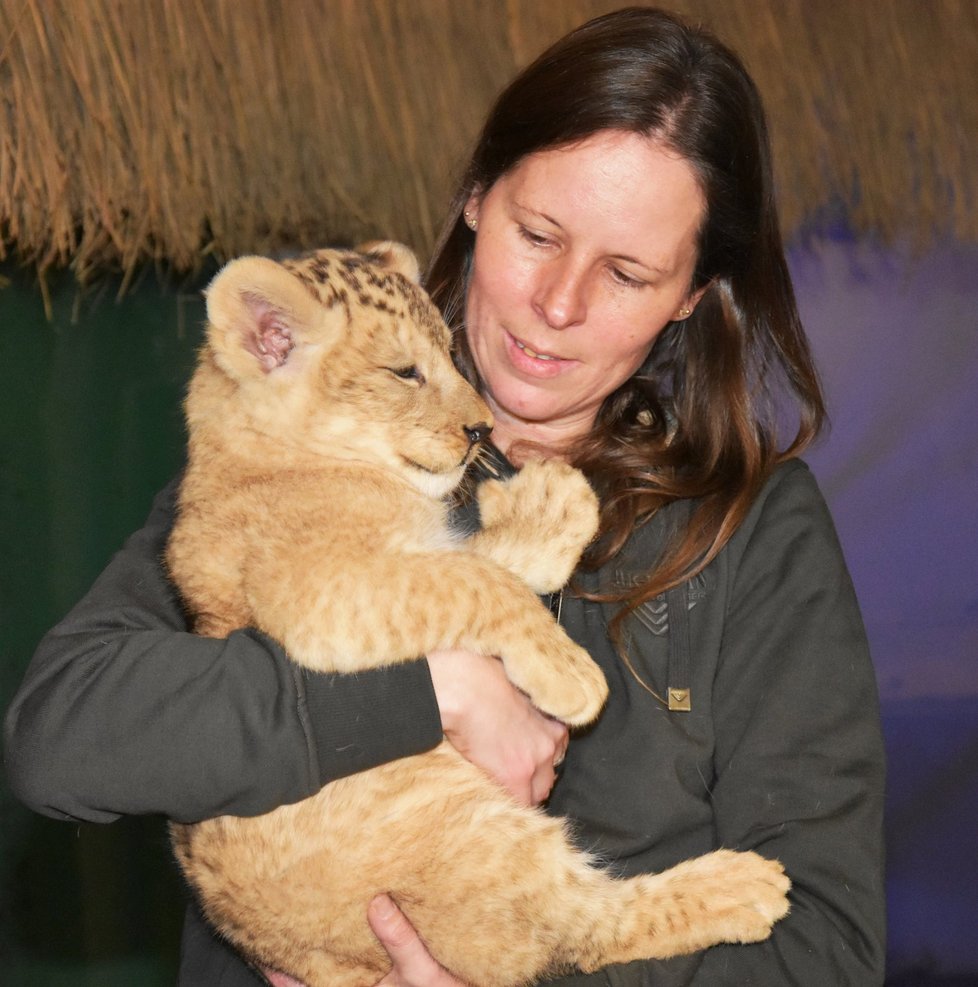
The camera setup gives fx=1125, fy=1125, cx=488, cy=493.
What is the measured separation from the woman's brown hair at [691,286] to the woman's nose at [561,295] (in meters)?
0.23

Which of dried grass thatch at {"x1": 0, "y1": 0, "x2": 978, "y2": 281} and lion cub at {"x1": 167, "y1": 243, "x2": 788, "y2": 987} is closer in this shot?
lion cub at {"x1": 167, "y1": 243, "x2": 788, "y2": 987}

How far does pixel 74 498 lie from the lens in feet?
Answer: 12.6

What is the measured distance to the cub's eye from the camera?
6.84 ft

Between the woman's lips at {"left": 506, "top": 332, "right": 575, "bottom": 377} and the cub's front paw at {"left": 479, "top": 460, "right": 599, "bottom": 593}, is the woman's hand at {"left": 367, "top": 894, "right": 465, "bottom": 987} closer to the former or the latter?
the cub's front paw at {"left": 479, "top": 460, "right": 599, "bottom": 593}

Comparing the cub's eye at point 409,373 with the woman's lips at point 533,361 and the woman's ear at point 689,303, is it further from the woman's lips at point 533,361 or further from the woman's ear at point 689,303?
the woman's ear at point 689,303

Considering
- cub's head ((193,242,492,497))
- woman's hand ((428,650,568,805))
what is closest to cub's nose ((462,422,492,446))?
cub's head ((193,242,492,497))

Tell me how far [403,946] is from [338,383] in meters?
0.95

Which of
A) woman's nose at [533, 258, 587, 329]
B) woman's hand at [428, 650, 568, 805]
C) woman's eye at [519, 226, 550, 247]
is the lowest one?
woman's hand at [428, 650, 568, 805]

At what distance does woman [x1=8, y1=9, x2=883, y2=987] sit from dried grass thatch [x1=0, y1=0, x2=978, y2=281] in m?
1.52

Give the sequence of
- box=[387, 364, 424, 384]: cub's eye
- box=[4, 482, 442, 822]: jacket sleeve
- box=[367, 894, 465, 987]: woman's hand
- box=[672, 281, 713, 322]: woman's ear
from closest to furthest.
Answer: box=[4, 482, 442, 822]: jacket sleeve < box=[367, 894, 465, 987]: woman's hand < box=[387, 364, 424, 384]: cub's eye < box=[672, 281, 713, 322]: woman's ear

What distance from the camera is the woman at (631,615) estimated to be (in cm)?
163

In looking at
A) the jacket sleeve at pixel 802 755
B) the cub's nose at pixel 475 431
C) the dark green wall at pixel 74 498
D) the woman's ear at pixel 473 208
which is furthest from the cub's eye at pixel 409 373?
the dark green wall at pixel 74 498

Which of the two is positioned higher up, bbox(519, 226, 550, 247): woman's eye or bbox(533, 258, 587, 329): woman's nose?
bbox(519, 226, 550, 247): woman's eye

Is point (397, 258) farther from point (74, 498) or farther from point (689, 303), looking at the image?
point (74, 498)
